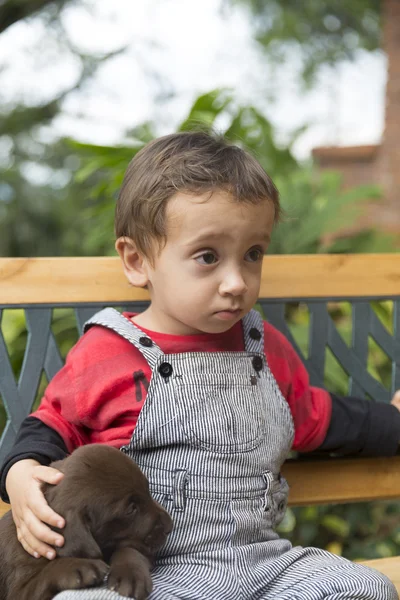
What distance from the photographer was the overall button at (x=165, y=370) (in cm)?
175

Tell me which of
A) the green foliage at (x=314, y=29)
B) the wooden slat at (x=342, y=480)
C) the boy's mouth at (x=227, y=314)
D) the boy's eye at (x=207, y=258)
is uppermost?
the green foliage at (x=314, y=29)

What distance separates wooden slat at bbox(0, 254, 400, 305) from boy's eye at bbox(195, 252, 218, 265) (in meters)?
0.47

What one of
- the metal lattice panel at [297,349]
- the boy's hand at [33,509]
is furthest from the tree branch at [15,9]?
the boy's hand at [33,509]

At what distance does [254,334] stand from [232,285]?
303 millimetres

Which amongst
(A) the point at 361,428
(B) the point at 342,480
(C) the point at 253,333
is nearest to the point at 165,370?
(C) the point at 253,333

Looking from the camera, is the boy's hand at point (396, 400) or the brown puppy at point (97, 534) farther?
the boy's hand at point (396, 400)

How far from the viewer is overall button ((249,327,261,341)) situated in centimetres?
194

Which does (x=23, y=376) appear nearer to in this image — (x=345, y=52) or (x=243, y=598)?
(x=243, y=598)

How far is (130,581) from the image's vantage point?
139 centimetres

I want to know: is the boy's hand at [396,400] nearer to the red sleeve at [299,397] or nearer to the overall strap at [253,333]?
the red sleeve at [299,397]

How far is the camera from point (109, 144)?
3.09 m

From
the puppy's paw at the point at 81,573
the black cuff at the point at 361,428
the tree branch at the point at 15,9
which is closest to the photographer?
the puppy's paw at the point at 81,573

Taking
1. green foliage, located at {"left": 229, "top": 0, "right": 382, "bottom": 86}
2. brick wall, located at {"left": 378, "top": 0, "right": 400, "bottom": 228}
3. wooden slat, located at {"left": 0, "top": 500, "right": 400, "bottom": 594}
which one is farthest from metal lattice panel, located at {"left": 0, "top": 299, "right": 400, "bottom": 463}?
green foliage, located at {"left": 229, "top": 0, "right": 382, "bottom": 86}

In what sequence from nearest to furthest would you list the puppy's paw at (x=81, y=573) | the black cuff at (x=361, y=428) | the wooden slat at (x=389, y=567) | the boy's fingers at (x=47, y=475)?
the puppy's paw at (x=81, y=573) < the boy's fingers at (x=47, y=475) < the wooden slat at (x=389, y=567) < the black cuff at (x=361, y=428)
